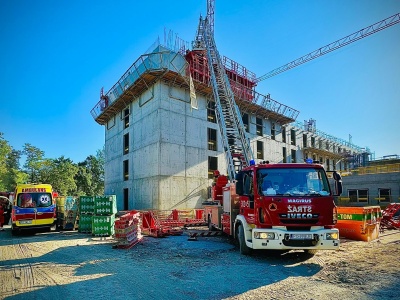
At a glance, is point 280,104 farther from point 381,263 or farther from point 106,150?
point 381,263

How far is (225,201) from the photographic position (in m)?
10.4

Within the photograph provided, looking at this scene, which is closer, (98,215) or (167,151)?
(98,215)

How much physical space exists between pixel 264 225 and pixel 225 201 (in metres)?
3.44

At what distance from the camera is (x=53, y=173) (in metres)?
48.8

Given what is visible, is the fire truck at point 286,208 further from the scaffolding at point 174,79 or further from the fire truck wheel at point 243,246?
the scaffolding at point 174,79

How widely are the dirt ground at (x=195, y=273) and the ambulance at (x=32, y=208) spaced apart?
3606 mm

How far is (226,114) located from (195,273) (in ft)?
47.3

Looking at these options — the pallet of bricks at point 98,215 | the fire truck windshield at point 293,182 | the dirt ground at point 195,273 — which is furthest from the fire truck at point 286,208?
the pallet of bricks at point 98,215

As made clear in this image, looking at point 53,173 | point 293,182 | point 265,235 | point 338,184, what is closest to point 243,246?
point 265,235

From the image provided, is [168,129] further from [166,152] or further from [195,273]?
[195,273]

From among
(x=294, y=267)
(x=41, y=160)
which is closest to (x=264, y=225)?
(x=294, y=267)

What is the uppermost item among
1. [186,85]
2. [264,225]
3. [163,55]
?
[163,55]

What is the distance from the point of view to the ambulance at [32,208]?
515 inches

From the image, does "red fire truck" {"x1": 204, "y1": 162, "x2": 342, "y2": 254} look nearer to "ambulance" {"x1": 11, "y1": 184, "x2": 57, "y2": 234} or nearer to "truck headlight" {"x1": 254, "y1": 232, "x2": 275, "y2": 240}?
"truck headlight" {"x1": 254, "y1": 232, "x2": 275, "y2": 240}
